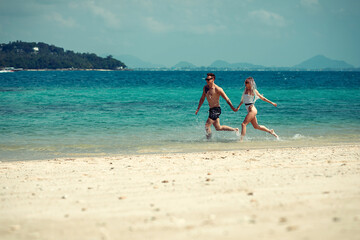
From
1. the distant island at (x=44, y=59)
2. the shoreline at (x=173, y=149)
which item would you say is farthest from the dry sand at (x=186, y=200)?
the distant island at (x=44, y=59)

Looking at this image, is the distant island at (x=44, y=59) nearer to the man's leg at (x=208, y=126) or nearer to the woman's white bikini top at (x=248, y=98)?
the man's leg at (x=208, y=126)

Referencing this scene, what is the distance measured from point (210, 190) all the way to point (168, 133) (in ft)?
23.6

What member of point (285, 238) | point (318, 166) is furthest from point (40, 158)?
point (285, 238)

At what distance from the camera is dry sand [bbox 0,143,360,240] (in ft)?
11.7

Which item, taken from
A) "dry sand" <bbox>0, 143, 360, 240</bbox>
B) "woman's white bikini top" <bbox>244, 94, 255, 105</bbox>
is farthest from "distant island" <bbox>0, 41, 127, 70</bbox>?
"dry sand" <bbox>0, 143, 360, 240</bbox>

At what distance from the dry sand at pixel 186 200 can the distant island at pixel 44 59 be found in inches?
6245

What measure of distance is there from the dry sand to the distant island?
158628 millimetres

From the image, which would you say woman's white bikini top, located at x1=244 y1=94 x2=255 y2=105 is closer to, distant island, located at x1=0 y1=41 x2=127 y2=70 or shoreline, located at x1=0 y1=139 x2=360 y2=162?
shoreline, located at x1=0 y1=139 x2=360 y2=162

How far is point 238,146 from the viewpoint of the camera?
970cm

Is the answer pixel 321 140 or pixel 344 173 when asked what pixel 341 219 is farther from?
pixel 321 140

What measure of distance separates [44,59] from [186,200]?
586ft

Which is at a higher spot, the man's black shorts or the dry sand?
the man's black shorts

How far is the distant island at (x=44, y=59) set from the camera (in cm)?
15875

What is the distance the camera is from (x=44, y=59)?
169000 millimetres
